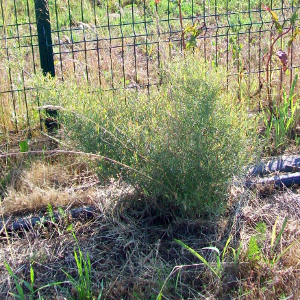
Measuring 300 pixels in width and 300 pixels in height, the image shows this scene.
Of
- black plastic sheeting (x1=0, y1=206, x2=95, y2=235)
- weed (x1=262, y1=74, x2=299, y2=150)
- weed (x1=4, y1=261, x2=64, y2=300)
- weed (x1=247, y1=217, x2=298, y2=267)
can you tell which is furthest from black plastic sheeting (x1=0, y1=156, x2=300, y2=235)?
weed (x1=247, y1=217, x2=298, y2=267)

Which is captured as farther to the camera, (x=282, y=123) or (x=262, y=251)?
(x=282, y=123)

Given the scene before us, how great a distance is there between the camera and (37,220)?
3.41m

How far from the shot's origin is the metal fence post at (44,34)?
14.1 feet

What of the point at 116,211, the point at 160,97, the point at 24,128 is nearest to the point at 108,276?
the point at 116,211

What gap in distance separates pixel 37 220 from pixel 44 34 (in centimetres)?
176

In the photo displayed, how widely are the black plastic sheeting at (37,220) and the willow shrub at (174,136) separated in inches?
17.1

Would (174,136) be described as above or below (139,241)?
above

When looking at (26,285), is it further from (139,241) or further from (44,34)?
(44,34)

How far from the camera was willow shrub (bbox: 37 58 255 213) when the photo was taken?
2.98 meters

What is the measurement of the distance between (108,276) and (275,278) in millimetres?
948

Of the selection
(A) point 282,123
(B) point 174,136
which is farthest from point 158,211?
(A) point 282,123

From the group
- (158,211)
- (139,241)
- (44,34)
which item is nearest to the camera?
(139,241)

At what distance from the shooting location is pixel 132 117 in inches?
124

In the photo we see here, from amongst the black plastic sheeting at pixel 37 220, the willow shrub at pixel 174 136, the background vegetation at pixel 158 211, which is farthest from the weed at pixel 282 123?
the black plastic sheeting at pixel 37 220
